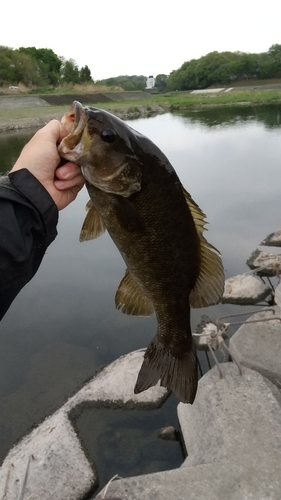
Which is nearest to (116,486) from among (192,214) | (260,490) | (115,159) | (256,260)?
(260,490)

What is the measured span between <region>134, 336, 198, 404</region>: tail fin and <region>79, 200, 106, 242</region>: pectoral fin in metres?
0.76

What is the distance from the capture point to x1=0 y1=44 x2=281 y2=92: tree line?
181ft

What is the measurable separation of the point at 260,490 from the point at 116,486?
879 mm

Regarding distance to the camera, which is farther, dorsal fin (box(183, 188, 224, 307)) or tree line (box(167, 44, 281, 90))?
tree line (box(167, 44, 281, 90))

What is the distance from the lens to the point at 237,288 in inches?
247

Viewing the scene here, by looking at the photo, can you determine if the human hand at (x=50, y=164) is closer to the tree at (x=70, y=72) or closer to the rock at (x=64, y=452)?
the rock at (x=64, y=452)

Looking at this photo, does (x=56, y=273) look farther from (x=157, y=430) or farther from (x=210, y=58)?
(x=210, y=58)

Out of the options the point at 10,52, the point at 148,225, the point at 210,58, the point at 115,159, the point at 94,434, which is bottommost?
the point at 94,434

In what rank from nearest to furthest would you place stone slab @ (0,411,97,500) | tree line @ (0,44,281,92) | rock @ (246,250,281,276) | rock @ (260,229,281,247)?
stone slab @ (0,411,97,500) → rock @ (246,250,281,276) → rock @ (260,229,281,247) → tree line @ (0,44,281,92)

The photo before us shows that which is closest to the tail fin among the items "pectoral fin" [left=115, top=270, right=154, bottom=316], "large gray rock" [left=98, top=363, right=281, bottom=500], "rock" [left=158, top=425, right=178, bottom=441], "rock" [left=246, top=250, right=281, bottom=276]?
"pectoral fin" [left=115, top=270, right=154, bottom=316]

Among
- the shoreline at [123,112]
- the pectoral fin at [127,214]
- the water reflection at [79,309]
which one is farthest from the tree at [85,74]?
the pectoral fin at [127,214]

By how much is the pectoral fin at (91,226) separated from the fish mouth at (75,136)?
1.12ft

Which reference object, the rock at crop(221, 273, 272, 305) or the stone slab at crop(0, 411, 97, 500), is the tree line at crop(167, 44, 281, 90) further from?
the stone slab at crop(0, 411, 97, 500)

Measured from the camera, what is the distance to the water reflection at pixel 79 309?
4.72m
